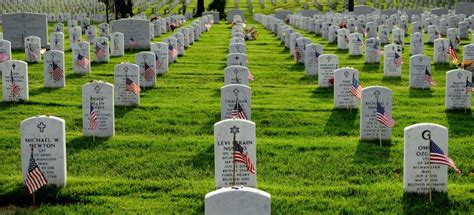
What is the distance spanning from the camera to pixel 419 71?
18453 mm

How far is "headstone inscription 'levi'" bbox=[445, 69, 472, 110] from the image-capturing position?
49.1 feet

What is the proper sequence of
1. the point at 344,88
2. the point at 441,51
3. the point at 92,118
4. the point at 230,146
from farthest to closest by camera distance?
1. the point at 441,51
2. the point at 344,88
3. the point at 92,118
4. the point at 230,146

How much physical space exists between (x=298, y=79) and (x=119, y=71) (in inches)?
276

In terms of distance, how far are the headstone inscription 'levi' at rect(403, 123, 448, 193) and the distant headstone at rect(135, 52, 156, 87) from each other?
33.2 feet

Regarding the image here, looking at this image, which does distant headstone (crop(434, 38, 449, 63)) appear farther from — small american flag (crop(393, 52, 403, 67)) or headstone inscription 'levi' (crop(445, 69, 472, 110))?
headstone inscription 'levi' (crop(445, 69, 472, 110))

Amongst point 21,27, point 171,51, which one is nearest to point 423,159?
point 171,51

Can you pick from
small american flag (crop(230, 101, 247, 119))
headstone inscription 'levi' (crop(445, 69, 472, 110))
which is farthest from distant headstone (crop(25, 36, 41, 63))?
headstone inscription 'levi' (crop(445, 69, 472, 110))

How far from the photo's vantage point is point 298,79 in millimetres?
20875

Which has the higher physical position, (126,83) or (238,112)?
(126,83)

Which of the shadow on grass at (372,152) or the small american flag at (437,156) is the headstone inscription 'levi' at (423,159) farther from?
the shadow on grass at (372,152)

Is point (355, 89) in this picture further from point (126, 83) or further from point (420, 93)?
point (126, 83)

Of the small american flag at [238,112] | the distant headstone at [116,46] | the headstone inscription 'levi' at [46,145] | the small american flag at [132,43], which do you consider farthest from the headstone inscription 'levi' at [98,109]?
the small american flag at [132,43]

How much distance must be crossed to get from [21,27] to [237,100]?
18508 millimetres

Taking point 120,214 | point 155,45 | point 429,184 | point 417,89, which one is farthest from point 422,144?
point 155,45
